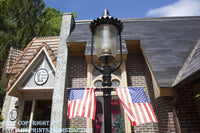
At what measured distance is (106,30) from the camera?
2.52 meters

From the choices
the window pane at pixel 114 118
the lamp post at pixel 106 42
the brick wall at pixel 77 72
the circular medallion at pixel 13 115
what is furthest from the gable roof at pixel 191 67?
the circular medallion at pixel 13 115

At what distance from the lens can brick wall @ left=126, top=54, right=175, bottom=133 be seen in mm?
4004

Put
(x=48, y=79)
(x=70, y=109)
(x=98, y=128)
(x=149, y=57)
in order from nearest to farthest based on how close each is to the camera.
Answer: (x=70, y=109) → (x=149, y=57) → (x=98, y=128) → (x=48, y=79)

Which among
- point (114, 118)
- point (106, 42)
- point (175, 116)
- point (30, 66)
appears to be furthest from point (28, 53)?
point (175, 116)

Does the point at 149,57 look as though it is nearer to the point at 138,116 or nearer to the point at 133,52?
the point at 133,52

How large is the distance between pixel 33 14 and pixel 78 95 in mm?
22424

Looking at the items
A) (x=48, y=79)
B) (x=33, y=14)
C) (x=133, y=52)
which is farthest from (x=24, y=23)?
(x=133, y=52)

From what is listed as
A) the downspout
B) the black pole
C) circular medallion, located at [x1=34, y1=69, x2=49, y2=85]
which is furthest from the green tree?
the downspout

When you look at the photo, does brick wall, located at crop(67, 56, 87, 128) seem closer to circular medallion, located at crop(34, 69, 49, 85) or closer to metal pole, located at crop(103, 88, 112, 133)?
circular medallion, located at crop(34, 69, 49, 85)

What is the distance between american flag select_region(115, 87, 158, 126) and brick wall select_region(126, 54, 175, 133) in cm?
155

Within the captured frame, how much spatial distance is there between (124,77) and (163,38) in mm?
2409

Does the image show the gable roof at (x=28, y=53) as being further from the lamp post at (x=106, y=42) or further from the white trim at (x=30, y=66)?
the lamp post at (x=106, y=42)

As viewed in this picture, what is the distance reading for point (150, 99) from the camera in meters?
5.65

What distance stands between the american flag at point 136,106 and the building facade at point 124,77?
91 cm
